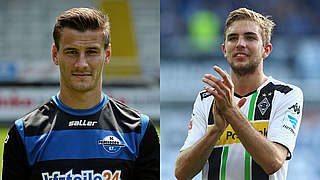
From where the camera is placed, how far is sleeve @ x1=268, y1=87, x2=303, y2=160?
272 cm

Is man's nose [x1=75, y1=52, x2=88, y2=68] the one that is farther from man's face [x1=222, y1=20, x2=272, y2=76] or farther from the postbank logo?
the postbank logo

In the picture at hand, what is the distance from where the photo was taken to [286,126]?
9.09ft

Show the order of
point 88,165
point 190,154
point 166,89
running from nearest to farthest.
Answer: point 88,165 → point 190,154 → point 166,89

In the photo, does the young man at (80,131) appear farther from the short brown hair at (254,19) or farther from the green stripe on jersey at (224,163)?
the short brown hair at (254,19)

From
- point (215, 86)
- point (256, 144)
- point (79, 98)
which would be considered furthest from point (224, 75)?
point (79, 98)

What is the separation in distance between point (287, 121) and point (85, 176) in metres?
1.17

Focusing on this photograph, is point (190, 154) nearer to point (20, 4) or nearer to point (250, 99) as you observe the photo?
point (250, 99)

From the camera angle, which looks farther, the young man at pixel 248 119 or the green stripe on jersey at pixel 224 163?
the green stripe on jersey at pixel 224 163

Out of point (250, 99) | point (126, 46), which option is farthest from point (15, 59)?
point (250, 99)

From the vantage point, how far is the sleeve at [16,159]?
249cm

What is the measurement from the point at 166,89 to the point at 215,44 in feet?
7.52

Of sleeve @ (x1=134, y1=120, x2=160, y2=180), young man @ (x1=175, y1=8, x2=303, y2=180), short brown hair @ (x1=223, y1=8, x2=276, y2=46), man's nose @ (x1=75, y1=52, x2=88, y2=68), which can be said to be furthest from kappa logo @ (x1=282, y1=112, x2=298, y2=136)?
man's nose @ (x1=75, y1=52, x2=88, y2=68)

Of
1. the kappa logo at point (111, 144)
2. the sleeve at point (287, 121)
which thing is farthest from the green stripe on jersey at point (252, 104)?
the kappa logo at point (111, 144)

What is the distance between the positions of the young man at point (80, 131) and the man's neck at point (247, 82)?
645 mm
